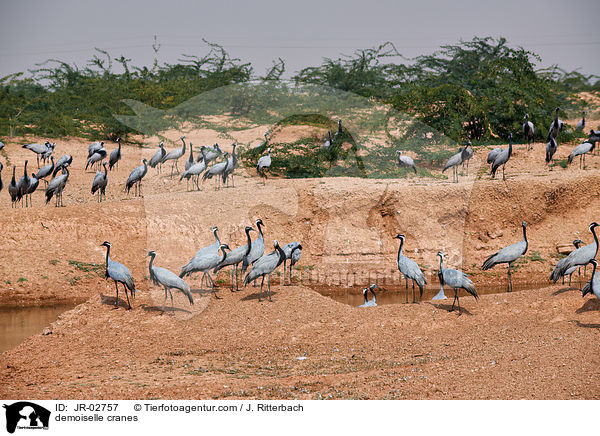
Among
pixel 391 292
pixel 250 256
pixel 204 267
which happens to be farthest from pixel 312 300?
pixel 391 292

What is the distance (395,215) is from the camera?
18000 millimetres

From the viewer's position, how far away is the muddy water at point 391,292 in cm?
1465

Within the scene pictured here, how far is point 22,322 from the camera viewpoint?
41.7 ft

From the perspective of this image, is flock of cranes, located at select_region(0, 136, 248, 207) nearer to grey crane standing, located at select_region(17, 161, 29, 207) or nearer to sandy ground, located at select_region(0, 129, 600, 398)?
grey crane standing, located at select_region(17, 161, 29, 207)

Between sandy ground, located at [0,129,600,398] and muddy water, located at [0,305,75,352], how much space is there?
0.67 metres

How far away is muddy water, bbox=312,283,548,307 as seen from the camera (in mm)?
14648

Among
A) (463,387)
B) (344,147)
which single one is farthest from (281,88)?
(463,387)

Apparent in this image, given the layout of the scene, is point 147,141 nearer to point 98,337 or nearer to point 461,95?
point 461,95

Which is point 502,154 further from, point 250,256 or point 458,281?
point 250,256

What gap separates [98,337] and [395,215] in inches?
392

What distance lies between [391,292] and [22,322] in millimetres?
8714

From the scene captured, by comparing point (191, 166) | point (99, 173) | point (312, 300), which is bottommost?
point (312, 300)
